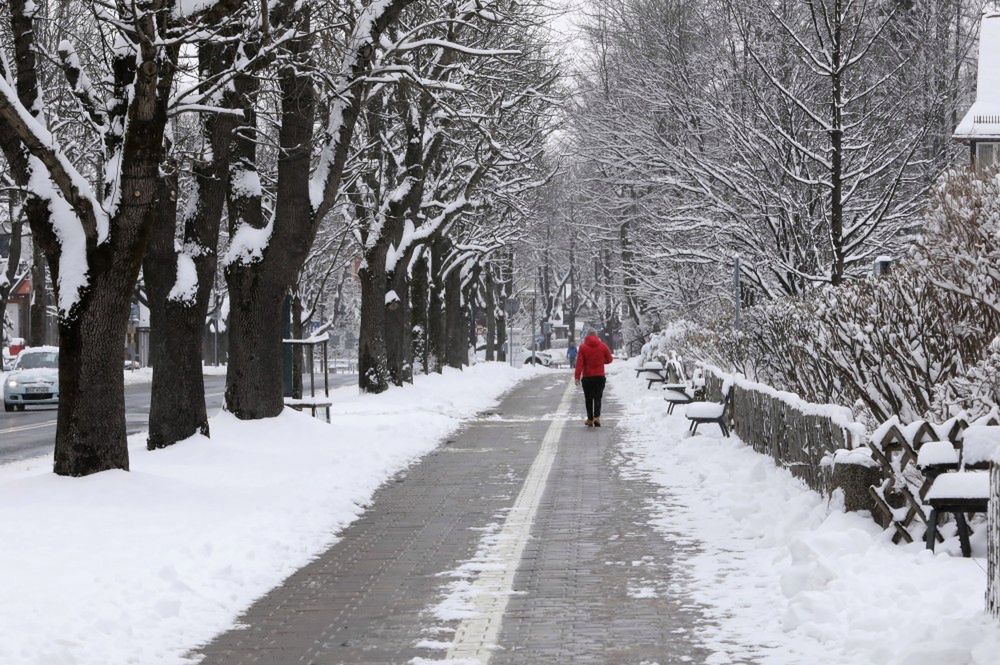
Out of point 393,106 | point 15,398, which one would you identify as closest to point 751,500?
point 393,106

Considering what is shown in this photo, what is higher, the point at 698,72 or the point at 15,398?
the point at 698,72

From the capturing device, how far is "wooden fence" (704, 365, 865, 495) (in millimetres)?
12828

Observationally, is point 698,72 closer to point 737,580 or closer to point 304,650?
point 737,580

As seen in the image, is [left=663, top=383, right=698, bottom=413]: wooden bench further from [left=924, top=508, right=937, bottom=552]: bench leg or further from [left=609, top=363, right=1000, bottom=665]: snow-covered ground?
[left=924, top=508, right=937, bottom=552]: bench leg

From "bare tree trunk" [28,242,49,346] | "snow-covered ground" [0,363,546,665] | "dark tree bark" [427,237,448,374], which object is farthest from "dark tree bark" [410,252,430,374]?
"snow-covered ground" [0,363,546,665]

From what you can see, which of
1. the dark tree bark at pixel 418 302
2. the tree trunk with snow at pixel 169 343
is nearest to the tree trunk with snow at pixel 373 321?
the dark tree bark at pixel 418 302

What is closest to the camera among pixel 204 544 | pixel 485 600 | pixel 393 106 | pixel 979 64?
pixel 485 600

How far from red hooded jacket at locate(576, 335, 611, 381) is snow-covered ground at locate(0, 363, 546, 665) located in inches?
222

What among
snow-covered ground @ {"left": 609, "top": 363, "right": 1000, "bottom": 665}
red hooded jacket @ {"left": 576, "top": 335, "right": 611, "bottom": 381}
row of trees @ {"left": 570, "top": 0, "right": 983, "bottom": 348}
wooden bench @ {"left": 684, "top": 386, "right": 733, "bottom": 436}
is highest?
row of trees @ {"left": 570, "top": 0, "right": 983, "bottom": 348}

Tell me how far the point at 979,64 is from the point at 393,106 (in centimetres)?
1774

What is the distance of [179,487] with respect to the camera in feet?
48.3

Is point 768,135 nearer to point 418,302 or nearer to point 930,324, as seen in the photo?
point 930,324

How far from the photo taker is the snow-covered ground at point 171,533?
28.1 feet

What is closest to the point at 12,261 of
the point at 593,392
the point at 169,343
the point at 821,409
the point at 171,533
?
the point at 593,392
